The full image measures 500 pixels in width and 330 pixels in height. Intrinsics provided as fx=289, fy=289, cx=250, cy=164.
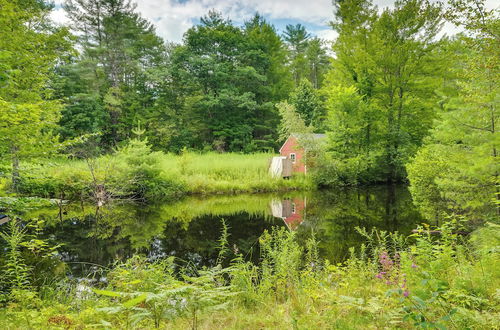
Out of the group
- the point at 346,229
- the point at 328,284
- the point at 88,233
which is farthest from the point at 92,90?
the point at 328,284

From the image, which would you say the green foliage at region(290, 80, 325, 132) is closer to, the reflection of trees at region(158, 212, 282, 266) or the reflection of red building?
the reflection of red building

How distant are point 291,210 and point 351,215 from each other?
7.60 ft

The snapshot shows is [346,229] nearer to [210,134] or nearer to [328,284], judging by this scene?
[328,284]

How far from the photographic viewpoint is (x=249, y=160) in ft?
63.2

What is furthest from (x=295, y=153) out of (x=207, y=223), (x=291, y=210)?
(x=207, y=223)

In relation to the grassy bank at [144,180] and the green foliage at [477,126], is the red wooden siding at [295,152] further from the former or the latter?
the green foliage at [477,126]

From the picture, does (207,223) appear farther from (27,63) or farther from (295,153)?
(295,153)

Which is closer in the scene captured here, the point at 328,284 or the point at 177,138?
the point at 328,284

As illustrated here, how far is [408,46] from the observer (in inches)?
714

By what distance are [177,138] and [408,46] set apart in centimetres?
1945

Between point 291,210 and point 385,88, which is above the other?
point 385,88

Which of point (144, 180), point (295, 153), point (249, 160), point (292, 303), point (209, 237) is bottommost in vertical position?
point (209, 237)

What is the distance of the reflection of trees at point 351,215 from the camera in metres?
7.78

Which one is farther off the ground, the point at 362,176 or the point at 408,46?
the point at 408,46
